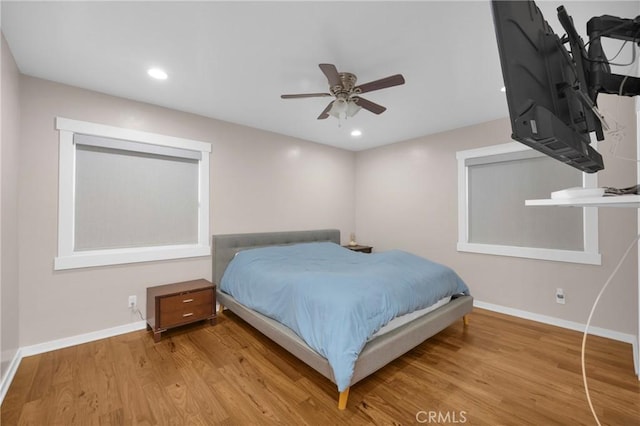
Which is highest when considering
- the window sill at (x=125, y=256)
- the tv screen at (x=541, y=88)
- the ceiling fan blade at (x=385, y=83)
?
the ceiling fan blade at (x=385, y=83)

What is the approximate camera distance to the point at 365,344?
Answer: 1.97m

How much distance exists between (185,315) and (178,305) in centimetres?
14

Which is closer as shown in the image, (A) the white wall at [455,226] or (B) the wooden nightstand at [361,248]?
(A) the white wall at [455,226]

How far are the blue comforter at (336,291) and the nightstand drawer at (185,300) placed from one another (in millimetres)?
283

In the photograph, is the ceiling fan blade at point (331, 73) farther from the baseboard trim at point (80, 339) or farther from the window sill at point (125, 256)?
the baseboard trim at point (80, 339)

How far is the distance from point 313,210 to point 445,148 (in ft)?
7.55

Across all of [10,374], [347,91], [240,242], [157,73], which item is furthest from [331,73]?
[10,374]

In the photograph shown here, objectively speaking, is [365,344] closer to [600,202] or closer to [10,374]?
[600,202]

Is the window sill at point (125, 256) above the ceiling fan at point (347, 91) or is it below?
below

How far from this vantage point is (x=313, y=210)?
189 inches

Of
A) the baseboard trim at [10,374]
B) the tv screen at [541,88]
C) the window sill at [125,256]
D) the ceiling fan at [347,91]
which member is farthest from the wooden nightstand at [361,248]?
the baseboard trim at [10,374]

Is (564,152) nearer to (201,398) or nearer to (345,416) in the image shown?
(345,416)

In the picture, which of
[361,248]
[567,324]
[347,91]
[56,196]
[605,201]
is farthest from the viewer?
[361,248]

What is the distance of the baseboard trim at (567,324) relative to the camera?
2.60m
